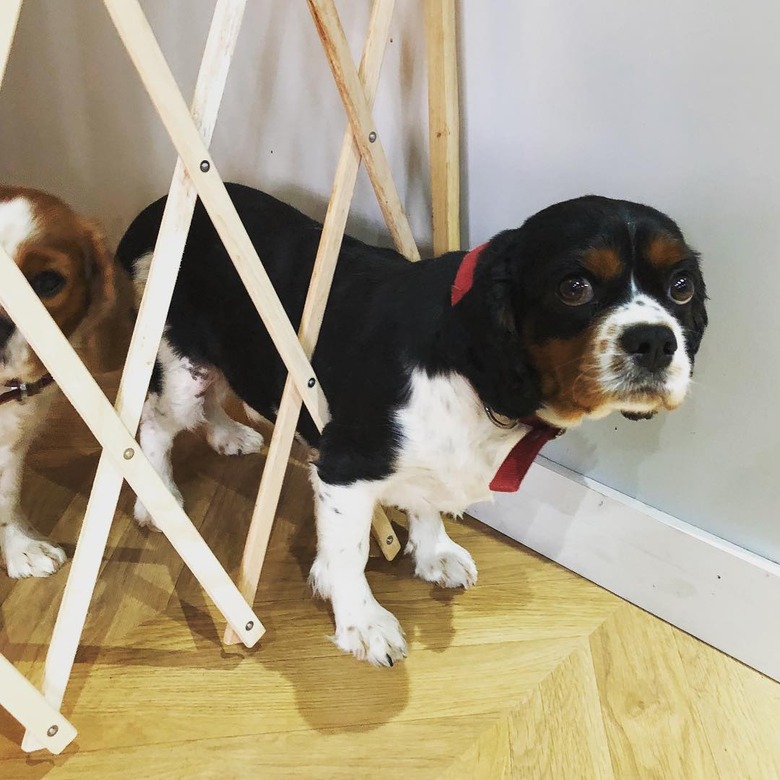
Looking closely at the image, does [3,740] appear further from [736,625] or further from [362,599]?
[736,625]

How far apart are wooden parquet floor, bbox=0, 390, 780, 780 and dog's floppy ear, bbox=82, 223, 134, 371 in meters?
0.50

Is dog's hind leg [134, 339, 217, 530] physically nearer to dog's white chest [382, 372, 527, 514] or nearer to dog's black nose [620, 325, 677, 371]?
dog's white chest [382, 372, 527, 514]

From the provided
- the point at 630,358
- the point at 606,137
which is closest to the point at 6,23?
the point at 630,358

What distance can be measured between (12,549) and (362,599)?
3.02ft

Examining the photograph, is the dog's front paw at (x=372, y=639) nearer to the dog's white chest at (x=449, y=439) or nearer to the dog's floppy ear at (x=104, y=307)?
the dog's white chest at (x=449, y=439)

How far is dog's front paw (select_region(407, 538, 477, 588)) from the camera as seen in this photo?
1966 millimetres

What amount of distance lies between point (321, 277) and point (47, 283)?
1.95 feet

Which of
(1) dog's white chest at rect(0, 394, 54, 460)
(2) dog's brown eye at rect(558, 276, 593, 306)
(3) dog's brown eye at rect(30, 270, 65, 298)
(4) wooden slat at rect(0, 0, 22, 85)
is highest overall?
(4) wooden slat at rect(0, 0, 22, 85)

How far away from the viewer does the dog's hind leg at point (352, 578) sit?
65.3 inches

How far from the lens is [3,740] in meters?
1.59

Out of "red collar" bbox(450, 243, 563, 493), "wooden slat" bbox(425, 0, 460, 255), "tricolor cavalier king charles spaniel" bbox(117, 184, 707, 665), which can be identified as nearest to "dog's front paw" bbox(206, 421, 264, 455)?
"tricolor cavalier king charles spaniel" bbox(117, 184, 707, 665)

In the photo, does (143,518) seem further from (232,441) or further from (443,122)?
(443,122)

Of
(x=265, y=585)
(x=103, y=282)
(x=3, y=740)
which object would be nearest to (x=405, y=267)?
(x=103, y=282)

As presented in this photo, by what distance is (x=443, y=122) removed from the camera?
1.70 meters
